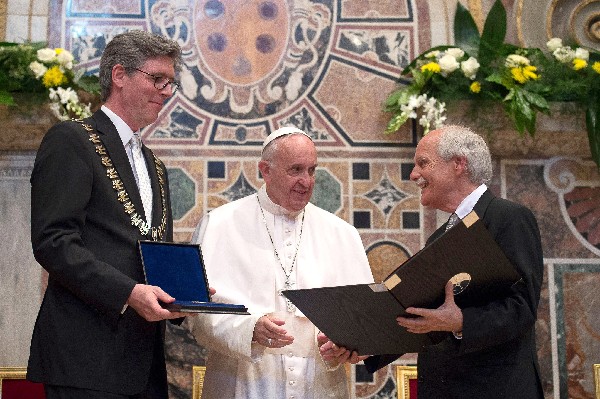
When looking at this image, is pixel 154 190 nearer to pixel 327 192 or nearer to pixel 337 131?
pixel 327 192

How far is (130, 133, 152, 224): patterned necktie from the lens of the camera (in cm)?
378

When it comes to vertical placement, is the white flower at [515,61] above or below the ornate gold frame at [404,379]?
above

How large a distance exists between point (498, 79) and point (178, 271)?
2.90 metres

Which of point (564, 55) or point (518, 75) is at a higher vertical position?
point (564, 55)

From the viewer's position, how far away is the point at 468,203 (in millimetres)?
4055

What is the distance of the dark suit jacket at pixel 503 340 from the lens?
3566mm

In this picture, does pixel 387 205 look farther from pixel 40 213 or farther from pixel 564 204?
pixel 40 213

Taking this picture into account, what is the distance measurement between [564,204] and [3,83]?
3.42 m

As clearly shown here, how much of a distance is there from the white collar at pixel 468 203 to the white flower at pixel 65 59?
8.84 ft

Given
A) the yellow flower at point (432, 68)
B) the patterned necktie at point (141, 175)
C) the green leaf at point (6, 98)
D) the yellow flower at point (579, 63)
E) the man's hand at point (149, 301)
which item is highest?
the yellow flower at point (579, 63)

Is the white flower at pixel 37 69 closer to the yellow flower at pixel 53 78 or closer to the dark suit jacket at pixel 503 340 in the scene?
the yellow flower at pixel 53 78

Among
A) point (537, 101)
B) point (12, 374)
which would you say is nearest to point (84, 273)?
point (12, 374)

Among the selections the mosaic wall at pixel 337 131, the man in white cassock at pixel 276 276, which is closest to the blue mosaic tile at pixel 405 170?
the mosaic wall at pixel 337 131

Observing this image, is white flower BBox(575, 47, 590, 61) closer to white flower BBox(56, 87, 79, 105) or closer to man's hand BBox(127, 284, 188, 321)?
white flower BBox(56, 87, 79, 105)
